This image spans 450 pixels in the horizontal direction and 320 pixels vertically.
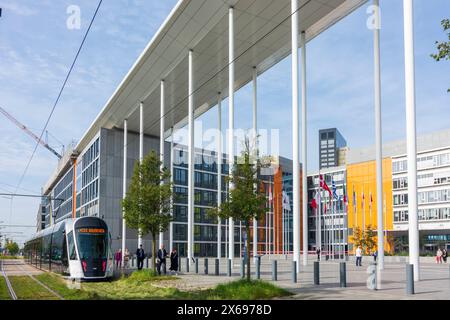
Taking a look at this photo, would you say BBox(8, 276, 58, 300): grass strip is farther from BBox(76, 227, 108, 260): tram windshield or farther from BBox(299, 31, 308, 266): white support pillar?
BBox(299, 31, 308, 266): white support pillar

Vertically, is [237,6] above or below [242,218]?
above

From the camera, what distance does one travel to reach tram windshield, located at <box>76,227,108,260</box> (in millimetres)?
26688

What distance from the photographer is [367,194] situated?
8881 cm

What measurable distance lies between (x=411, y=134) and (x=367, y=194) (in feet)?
236

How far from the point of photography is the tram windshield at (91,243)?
26.7 meters

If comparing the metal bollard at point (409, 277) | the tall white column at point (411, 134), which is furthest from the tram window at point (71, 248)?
the metal bollard at point (409, 277)

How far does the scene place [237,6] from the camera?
3198cm

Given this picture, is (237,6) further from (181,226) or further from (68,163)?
(68,163)

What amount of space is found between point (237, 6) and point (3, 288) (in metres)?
20.8

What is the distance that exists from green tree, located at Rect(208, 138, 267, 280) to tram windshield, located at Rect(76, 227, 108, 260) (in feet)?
34.7

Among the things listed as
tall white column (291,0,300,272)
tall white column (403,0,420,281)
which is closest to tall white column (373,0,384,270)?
tall white column (291,0,300,272)

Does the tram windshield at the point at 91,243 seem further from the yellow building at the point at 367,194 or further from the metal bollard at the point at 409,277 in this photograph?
the yellow building at the point at 367,194

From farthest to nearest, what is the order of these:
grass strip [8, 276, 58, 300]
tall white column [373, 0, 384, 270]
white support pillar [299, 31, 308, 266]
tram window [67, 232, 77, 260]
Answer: white support pillar [299, 31, 308, 266] < tall white column [373, 0, 384, 270] < tram window [67, 232, 77, 260] < grass strip [8, 276, 58, 300]
